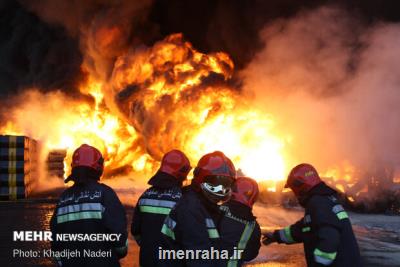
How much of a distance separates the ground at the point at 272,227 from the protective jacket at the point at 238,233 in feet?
12.4

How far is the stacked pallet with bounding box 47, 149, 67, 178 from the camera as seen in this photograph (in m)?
18.6

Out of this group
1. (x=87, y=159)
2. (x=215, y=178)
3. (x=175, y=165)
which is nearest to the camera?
(x=215, y=178)

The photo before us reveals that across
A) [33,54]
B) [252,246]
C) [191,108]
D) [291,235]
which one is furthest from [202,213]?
[33,54]

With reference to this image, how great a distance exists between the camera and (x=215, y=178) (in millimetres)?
3576

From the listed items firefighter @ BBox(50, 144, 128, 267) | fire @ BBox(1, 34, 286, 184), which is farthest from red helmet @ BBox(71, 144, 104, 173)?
fire @ BBox(1, 34, 286, 184)

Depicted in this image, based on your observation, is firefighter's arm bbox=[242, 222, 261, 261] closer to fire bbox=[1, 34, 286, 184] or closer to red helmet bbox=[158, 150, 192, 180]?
red helmet bbox=[158, 150, 192, 180]

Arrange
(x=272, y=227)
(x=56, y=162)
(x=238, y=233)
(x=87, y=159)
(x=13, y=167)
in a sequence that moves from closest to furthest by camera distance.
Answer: (x=238, y=233) → (x=87, y=159) → (x=272, y=227) → (x=13, y=167) → (x=56, y=162)

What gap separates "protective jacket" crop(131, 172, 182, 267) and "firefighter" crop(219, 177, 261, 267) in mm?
687

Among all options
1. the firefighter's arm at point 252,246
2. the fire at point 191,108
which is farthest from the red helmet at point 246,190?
the fire at point 191,108

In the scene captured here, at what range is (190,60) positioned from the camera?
57.1 feet

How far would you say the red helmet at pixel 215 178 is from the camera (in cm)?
353

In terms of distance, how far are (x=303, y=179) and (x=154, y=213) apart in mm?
1415

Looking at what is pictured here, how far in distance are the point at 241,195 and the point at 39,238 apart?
6.18m

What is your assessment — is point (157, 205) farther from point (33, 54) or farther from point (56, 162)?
point (33, 54)
